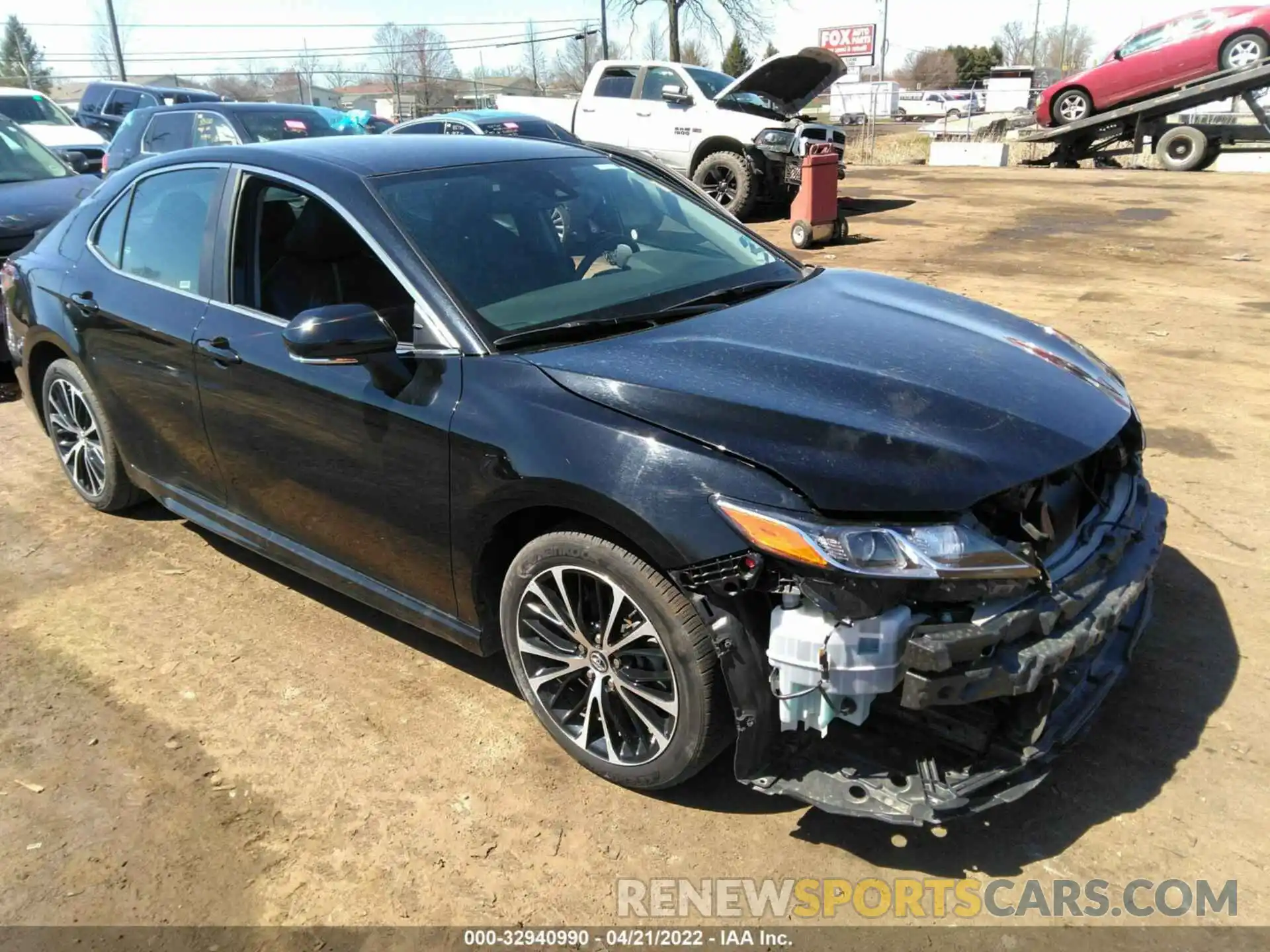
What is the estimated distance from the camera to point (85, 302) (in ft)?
13.5

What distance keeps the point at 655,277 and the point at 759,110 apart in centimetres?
1105

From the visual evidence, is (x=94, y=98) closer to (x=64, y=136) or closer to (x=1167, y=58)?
(x=64, y=136)

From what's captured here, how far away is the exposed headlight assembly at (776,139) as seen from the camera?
12.7 meters

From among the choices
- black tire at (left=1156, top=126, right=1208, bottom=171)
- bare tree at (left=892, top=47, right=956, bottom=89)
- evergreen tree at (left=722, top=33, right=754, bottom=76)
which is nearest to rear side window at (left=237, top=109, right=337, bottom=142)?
black tire at (left=1156, top=126, right=1208, bottom=171)

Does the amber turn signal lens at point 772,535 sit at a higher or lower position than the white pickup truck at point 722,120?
lower

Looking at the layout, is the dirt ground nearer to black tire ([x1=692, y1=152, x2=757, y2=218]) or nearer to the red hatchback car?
black tire ([x1=692, y1=152, x2=757, y2=218])

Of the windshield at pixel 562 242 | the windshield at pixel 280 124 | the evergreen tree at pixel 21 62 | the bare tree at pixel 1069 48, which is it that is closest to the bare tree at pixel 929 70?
the bare tree at pixel 1069 48

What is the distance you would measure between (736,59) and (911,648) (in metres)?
74.8

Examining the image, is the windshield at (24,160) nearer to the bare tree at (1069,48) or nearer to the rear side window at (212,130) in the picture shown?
the rear side window at (212,130)

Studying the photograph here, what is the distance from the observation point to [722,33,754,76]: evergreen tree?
68.2 m

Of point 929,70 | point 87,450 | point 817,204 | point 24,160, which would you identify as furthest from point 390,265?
point 929,70

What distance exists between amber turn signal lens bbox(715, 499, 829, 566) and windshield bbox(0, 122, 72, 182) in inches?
318

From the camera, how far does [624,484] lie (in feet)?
7.97

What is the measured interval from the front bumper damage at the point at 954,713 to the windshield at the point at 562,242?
1.22m
